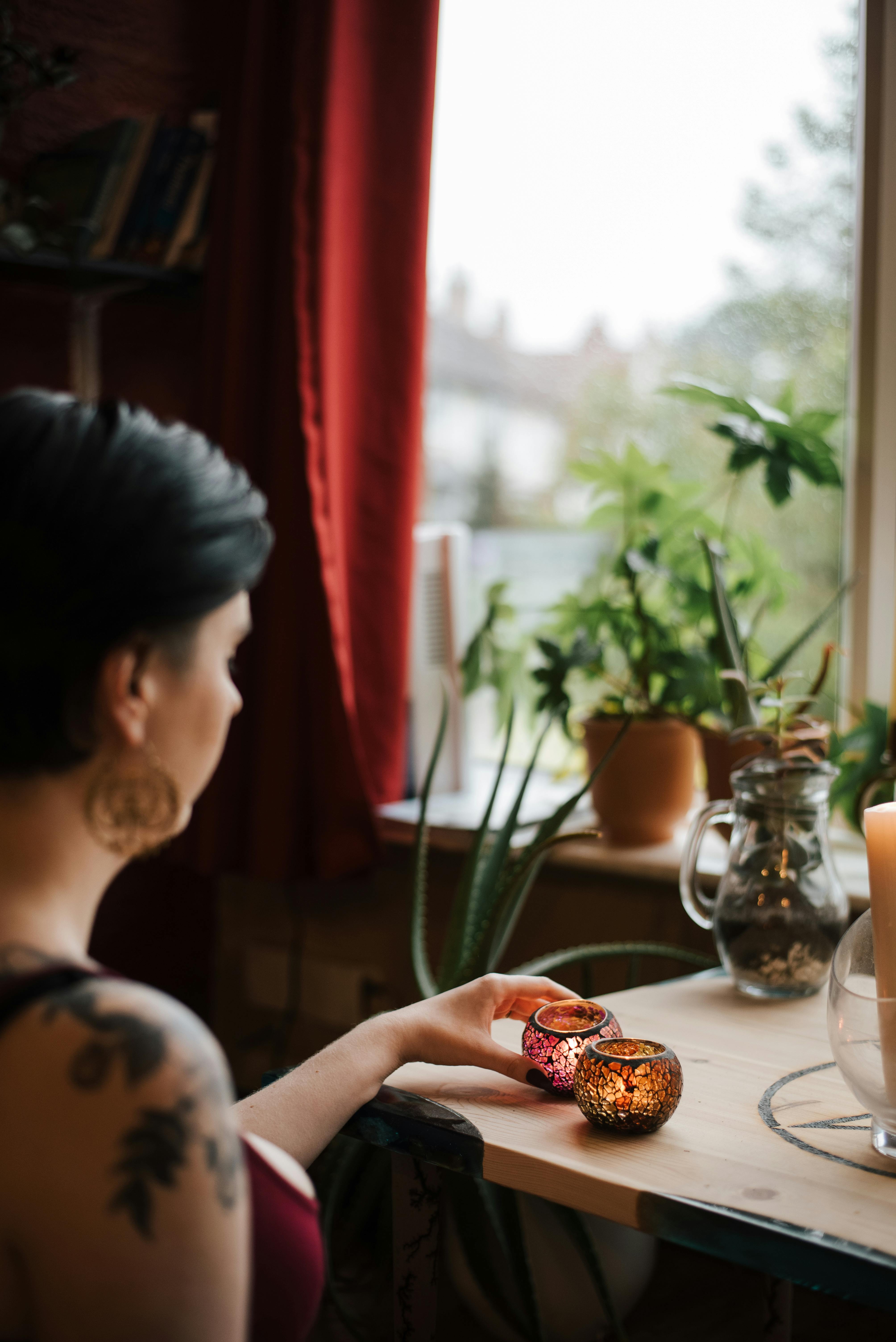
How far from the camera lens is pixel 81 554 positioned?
648mm

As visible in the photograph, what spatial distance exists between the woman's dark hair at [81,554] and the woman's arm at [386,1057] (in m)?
0.46

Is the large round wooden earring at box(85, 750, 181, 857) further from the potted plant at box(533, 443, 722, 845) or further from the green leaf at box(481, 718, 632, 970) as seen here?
the potted plant at box(533, 443, 722, 845)

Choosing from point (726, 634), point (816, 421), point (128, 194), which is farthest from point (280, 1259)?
point (128, 194)

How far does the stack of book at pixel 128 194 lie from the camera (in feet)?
6.85

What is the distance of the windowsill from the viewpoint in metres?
1.79

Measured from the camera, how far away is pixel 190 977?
258 cm

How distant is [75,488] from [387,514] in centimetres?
156

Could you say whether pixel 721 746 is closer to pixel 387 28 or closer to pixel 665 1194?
pixel 665 1194

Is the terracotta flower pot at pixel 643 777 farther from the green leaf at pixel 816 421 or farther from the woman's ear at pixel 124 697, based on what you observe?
the woman's ear at pixel 124 697

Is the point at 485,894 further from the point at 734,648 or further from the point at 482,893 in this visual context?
the point at 734,648

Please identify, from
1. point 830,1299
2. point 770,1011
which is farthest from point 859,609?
point 830,1299

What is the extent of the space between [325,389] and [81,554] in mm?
1551

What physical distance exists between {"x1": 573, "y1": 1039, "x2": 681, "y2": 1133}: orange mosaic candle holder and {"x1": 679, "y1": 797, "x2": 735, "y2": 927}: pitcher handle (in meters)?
0.39

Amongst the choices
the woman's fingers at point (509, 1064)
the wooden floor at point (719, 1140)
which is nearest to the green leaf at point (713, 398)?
the wooden floor at point (719, 1140)
